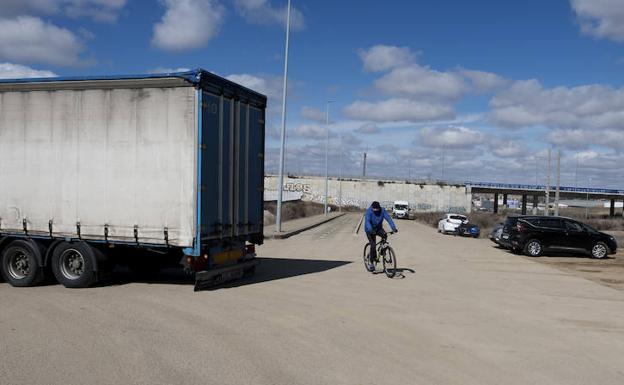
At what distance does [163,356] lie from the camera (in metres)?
5.98

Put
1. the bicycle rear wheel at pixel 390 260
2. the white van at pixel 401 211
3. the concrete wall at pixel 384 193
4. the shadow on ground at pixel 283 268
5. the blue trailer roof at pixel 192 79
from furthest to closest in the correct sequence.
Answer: the concrete wall at pixel 384 193
the white van at pixel 401 211
the bicycle rear wheel at pixel 390 260
the shadow on ground at pixel 283 268
the blue trailer roof at pixel 192 79

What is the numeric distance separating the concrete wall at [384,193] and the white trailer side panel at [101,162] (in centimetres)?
9156

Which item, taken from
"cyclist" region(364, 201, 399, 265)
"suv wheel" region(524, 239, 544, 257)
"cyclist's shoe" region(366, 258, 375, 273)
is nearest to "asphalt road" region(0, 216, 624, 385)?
"cyclist's shoe" region(366, 258, 375, 273)

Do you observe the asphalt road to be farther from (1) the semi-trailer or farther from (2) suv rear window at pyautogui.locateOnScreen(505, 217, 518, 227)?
(2) suv rear window at pyautogui.locateOnScreen(505, 217, 518, 227)

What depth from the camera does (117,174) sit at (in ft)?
32.5

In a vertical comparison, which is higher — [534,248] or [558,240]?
[558,240]

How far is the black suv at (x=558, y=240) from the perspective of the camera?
20.1m

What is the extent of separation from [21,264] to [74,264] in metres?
1.13

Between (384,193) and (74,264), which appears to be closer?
(74,264)

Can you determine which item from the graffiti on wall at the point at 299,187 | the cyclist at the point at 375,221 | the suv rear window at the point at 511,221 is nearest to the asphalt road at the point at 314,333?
the cyclist at the point at 375,221

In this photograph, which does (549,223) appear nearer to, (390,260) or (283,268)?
(390,260)

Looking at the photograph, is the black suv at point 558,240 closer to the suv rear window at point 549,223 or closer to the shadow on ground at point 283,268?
the suv rear window at point 549,223

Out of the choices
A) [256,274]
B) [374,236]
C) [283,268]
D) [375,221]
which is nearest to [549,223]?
[374,236]

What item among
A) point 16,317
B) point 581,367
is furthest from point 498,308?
point 16,317
